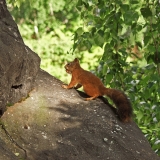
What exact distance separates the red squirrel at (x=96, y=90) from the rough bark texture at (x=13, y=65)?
1.50ft

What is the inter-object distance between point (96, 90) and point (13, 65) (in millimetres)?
967

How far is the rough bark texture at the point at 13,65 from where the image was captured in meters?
3.93

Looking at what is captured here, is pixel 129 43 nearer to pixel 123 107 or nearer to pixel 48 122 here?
pixel 123 107

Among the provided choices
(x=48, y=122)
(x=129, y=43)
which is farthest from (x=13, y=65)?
(x=129, y=43)

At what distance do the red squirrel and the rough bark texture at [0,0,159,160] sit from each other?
0.08 metres

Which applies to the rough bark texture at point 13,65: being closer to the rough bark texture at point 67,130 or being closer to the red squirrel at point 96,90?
the rough bark texture at point 67,130

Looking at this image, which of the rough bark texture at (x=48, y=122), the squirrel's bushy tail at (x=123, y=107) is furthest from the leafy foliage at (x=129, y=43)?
the rough bark texture at (x=48, y=122)

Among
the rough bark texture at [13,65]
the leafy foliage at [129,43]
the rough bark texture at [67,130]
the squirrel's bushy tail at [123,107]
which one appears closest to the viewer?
the rough bark texture at [67,130]

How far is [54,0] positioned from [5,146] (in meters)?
9.67

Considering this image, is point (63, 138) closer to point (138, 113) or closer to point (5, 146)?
point (5, 146)

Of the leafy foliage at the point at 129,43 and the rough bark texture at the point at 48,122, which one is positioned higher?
the leafy foliage at the point at 129,43

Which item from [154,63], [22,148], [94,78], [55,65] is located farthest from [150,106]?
[55,65]

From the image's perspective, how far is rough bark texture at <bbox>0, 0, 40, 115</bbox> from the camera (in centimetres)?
393

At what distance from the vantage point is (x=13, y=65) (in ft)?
13.4
